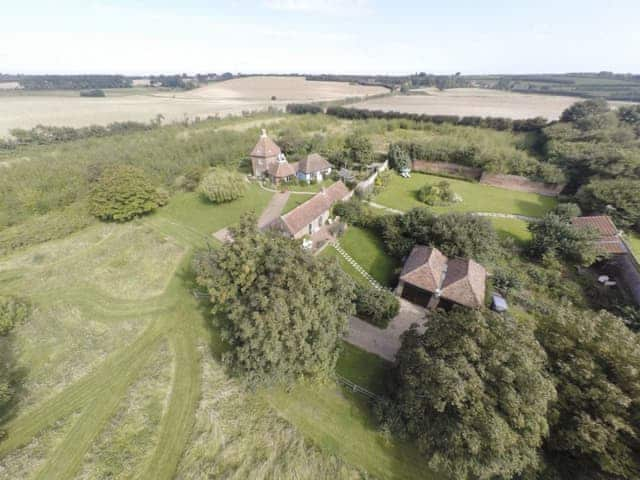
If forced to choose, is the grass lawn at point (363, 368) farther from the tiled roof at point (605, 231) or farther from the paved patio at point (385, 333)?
the tiled roof at point (605, 231)

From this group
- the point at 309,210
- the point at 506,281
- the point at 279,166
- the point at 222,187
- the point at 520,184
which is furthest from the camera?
the point at 279,166

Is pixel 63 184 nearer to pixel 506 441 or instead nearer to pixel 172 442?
pixel 172 442

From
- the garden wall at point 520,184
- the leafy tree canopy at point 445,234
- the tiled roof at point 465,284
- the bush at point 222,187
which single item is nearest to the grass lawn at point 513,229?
the leafy tree canopy at point 445,234

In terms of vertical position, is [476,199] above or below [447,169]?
below

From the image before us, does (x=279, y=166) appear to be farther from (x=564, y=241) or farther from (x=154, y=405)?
(x=564, y=241)

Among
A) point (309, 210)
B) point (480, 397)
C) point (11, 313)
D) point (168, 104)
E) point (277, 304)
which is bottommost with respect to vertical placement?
point (11, 313)

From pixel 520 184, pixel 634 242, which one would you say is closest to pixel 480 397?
pixel 634 242

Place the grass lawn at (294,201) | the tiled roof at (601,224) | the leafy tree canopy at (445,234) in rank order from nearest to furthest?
the leafy tree canopy at (445,234) < the tiled roof at (601,224) < the grass lawn at (294,201)
